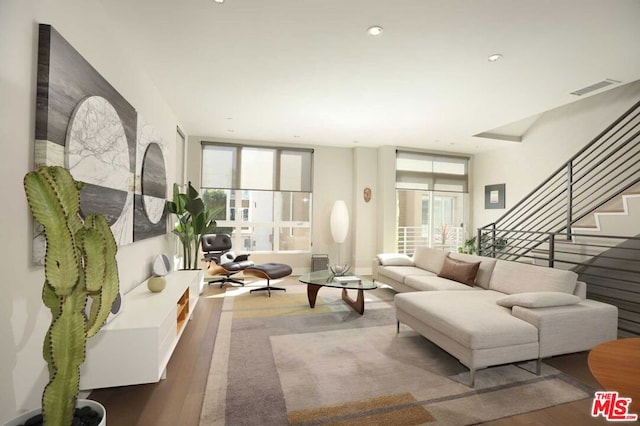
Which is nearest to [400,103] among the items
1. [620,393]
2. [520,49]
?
[520,49]

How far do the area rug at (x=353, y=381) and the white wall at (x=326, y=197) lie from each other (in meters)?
2.78

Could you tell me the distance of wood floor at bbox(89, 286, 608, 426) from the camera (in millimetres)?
1838

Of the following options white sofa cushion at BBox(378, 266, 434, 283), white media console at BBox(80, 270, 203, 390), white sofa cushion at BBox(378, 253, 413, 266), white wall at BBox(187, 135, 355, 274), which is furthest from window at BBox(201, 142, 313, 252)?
white media console at BBox(80, 270, 203, 390)

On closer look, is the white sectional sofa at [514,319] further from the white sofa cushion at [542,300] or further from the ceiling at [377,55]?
Result: the ceiling at [377,55]

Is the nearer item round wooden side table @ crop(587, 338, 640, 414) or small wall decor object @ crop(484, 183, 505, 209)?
round wooden side table @ crop(587, 338, 640, 414)

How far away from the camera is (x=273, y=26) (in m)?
2.38

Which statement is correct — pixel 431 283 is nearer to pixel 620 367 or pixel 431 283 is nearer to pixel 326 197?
pixel 620 367

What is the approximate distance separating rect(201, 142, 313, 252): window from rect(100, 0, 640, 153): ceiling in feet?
4.78

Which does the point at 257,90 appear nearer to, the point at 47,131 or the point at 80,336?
the point at 47,131

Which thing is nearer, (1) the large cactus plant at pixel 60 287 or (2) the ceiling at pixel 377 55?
(1) the large cactus plant at pixel 60 287

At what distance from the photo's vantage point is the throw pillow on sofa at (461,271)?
145 inches

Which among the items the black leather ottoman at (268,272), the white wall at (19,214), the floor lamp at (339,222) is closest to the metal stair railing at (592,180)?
the floor lamp at (339,222)

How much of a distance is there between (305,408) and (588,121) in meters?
5.75

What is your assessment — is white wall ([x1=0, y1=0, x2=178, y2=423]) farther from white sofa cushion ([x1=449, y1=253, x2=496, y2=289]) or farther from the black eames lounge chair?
white sofa cushion ([x1=449, y1=253, x2=496, y2=289])
